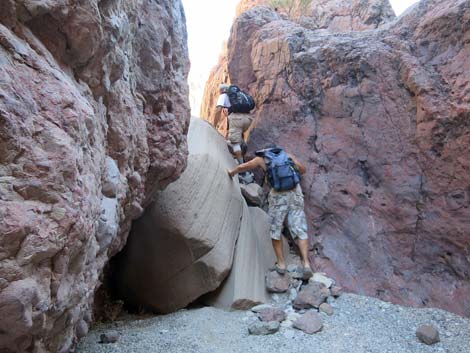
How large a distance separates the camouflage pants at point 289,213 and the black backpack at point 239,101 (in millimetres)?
A: 1717

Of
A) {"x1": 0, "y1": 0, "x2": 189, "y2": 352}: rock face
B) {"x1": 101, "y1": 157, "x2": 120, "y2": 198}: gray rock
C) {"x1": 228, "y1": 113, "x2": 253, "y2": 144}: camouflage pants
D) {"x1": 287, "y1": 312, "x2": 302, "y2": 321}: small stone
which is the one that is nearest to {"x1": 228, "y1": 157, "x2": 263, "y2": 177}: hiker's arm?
{"x1": 228, "y1": 113, "x2": 253, "y2": 144}: camouflage pants

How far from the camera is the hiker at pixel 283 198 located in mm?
5648

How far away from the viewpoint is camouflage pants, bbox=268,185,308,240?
5688mm

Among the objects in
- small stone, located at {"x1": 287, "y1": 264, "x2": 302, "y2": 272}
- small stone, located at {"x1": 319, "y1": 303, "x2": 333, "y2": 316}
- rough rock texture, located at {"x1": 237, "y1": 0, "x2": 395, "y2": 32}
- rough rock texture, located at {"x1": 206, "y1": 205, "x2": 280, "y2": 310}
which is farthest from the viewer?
rough rock texture, located at {"x1": 237, "y1": 0, "x2": 395, "y2": 32}

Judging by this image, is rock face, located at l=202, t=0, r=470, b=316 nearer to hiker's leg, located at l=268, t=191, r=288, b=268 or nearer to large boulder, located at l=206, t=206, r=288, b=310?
hiker's leg, located at l=268, t=191, r=288, b=268

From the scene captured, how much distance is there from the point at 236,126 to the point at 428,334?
404cm

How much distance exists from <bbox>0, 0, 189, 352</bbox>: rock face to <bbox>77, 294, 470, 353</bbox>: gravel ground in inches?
44.6

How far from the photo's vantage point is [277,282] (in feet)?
17.0

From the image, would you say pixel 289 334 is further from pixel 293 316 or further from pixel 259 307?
pixel 259 307

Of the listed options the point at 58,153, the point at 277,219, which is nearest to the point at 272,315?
the point at 277,219

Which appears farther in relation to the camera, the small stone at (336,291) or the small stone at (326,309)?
the small stone at (336,291)

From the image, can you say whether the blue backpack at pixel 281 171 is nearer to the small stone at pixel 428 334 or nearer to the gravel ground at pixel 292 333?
the gravel ground at pixel 292 333

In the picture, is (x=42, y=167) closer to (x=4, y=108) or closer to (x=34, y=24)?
(x=4, y=108)

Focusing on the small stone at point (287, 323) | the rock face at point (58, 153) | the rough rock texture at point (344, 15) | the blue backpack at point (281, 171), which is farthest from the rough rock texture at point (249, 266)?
the rough rock texture at point (344, 15)
